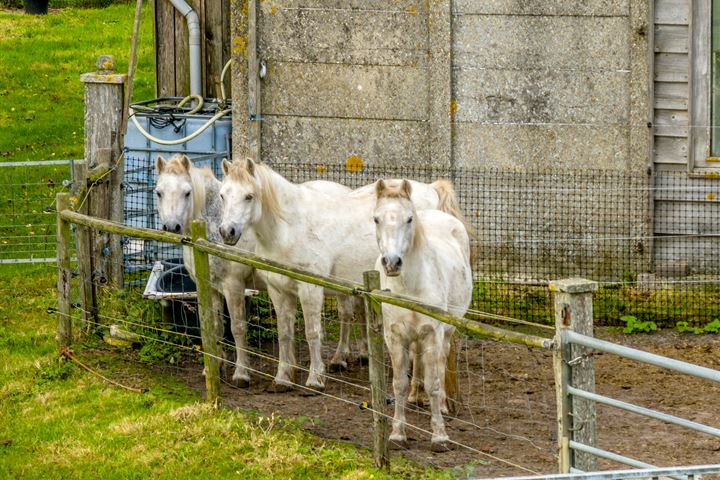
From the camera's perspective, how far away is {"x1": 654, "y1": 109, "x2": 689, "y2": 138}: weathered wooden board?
1205 cm

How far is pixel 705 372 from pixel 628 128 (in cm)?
682

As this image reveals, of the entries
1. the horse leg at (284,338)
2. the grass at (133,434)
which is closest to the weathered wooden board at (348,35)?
the horse leg at (284,338)

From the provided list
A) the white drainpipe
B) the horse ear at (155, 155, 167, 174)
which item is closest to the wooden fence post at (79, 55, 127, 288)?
the horse ear at (155, 155, 167, 174)

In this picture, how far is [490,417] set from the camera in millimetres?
8867

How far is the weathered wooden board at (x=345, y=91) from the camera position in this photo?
12250mm

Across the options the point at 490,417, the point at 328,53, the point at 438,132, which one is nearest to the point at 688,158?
the point at 438,132

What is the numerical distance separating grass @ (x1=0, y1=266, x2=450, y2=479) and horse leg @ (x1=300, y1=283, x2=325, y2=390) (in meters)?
0.91

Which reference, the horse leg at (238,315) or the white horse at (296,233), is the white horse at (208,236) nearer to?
the horse leg at (238,315)

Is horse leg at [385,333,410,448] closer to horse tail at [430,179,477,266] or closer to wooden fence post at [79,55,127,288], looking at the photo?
horse tail at [430,179,477,266]

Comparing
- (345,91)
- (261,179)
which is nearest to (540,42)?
(345,91)

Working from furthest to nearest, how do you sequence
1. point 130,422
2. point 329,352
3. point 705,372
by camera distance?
point 329,352 → point 130,422 → point 705,372

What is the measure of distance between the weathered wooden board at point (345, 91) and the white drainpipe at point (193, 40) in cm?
213

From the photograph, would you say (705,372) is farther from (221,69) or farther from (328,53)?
(221,69)

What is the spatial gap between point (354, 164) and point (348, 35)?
1.19 metres
